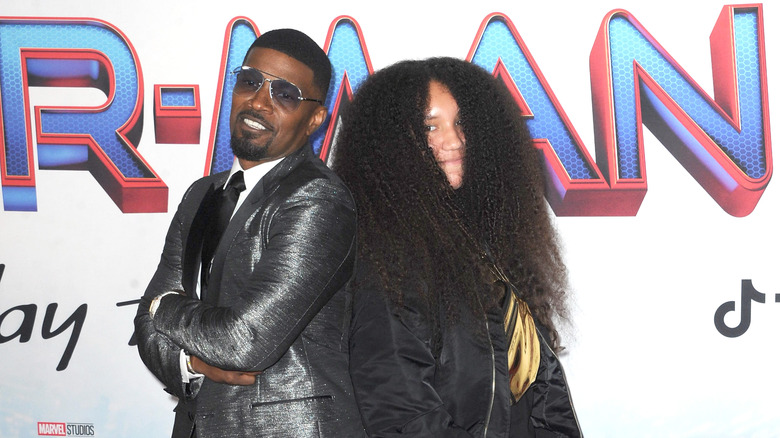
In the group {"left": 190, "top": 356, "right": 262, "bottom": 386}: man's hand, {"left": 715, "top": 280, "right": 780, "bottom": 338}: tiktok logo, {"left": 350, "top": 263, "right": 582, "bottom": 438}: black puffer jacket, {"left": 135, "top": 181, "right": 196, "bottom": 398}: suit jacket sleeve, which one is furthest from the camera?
{"left": 715, "top": 280, "right": 780, "bottom": 338}: tiktok logo

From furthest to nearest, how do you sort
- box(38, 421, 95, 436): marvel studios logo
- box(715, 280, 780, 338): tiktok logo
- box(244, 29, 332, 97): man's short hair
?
box(38, 421, 95, 436): marvel studios logo → box(715, 280, 780, 338): tiktok logo → box(244, 29, 332, 97): man's short hair

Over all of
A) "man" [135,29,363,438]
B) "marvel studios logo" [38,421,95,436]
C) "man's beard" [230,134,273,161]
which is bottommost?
"marvel studios logo" [38,421,95,436]

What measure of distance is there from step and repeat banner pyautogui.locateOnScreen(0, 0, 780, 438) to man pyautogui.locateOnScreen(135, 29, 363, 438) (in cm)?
149

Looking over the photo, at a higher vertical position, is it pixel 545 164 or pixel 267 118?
pixel 267 118

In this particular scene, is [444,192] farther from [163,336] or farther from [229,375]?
[163,336]

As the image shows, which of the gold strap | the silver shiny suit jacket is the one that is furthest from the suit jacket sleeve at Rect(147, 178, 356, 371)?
the gold strap

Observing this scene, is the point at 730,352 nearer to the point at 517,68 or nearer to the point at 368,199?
the point at 517,68

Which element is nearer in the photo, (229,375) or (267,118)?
(229,375)

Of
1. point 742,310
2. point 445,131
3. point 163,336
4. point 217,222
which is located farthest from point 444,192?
point 742,310

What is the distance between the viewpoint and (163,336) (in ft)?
5.36

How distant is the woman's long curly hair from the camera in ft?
4.95

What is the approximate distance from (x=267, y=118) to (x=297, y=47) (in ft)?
0.60

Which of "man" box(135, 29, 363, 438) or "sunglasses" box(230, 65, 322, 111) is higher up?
"sunglasses" box(230, 65, 322, 111)

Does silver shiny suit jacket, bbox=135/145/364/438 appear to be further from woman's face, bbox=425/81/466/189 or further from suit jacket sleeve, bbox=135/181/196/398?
woman's face, bbox=425/81/466/189
